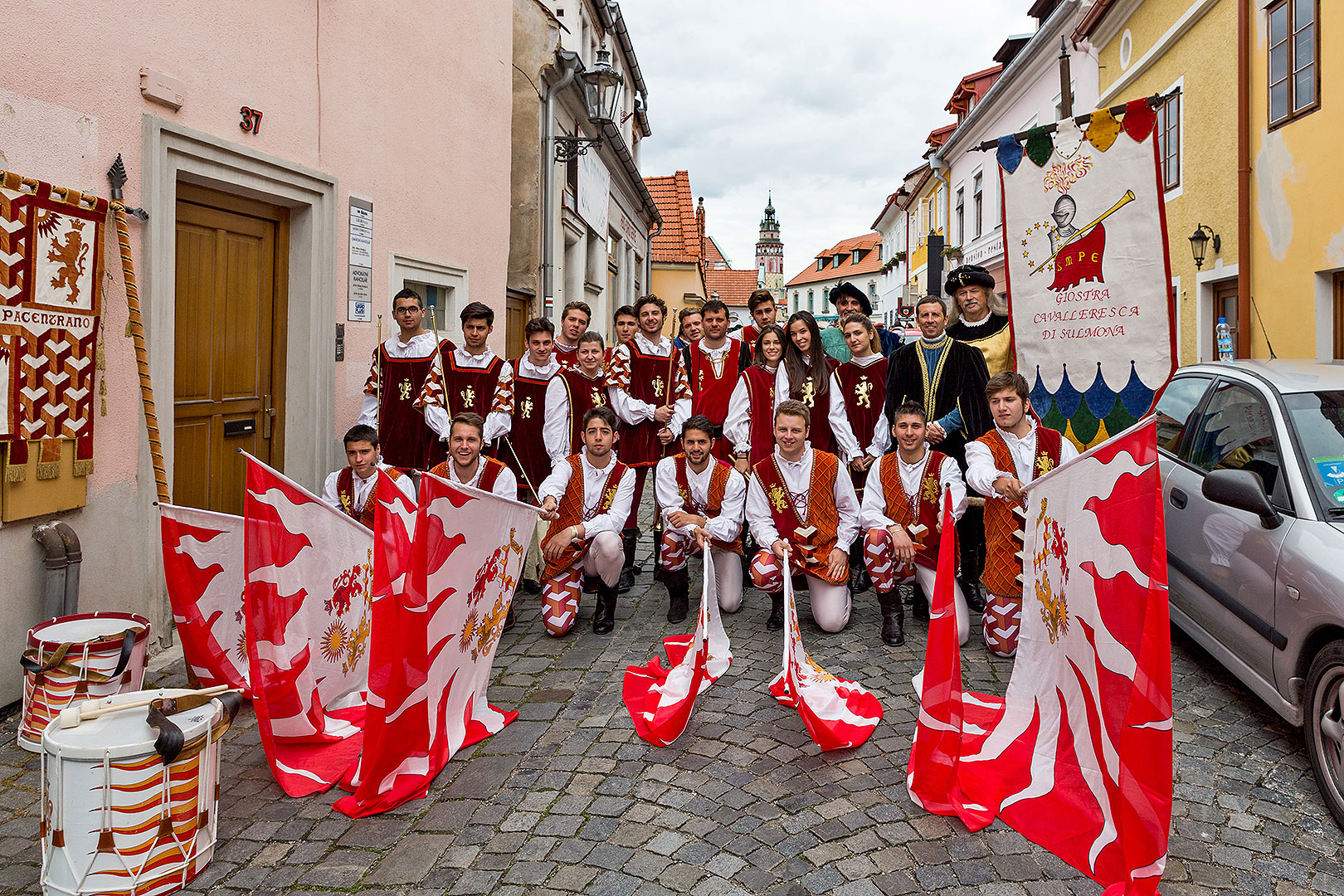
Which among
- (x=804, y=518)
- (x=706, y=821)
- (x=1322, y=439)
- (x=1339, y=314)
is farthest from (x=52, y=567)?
(x=1339, y=314)

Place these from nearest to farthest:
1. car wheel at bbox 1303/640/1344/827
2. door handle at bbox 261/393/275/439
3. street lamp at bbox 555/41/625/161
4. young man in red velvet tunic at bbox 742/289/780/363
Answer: car wheel at bbox 1303/640/1344/827
door handle at bbox 261/393/275/439
young man in red velvet tunic at bbox 742/289/780/363
street lamp at bbox 555/41/625/161

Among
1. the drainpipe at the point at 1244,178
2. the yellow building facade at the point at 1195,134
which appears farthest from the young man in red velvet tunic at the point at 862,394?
the drainpipe at the point at 1244,178

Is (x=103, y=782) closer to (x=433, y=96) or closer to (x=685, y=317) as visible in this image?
(x=685, y=317)

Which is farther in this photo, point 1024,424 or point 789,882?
point 1024,424

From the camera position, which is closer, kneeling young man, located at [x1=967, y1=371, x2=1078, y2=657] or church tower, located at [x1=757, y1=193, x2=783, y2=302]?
kneeling young man, located at [x1=967, y1=371, x2=1078, y2=657]

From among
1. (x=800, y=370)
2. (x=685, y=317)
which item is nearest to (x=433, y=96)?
(x=685, y=317)

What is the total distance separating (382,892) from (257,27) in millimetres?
4845

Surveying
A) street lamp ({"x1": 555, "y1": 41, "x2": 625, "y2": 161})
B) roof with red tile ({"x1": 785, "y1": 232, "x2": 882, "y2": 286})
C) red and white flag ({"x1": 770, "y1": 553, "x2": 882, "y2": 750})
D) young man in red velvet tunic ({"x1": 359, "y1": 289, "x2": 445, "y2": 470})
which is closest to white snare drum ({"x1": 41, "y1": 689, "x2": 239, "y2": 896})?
red and white flag ({"x1": 770, "y1": 553, "x2": 882, "y2": 750})

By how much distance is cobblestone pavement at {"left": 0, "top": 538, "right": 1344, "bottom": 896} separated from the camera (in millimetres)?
2775

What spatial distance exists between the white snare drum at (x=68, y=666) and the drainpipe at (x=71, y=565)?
0.44 m

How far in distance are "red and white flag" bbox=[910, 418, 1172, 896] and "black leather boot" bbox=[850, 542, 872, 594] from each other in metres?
2.64


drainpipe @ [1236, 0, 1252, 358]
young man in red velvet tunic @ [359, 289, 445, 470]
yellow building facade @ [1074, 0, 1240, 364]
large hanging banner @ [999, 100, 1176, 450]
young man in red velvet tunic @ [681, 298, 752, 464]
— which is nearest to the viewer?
large hanging banner @ [999, 100, 1176, 450]

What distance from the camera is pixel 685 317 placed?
296 inches

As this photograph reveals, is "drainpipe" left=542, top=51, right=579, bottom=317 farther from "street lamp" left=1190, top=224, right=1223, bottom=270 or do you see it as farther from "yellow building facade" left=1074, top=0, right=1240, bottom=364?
"street lamp" left=1190, top=224, right=1223, bottom=270
